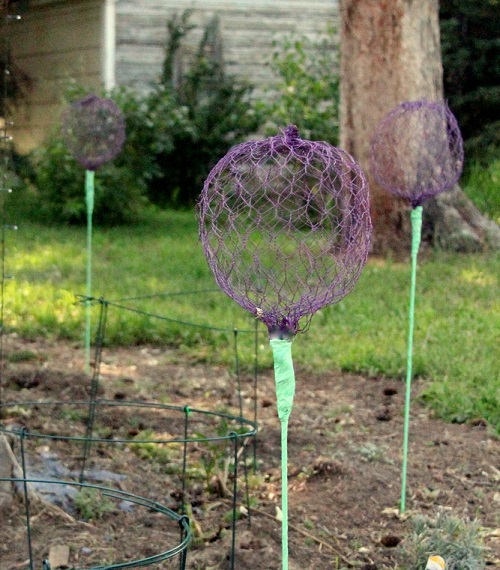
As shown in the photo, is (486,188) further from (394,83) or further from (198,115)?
(198,115)

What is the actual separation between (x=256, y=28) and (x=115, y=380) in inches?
405

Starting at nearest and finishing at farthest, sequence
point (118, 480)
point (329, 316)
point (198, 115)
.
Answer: point (118, 480)
point (329, 316)
point (198, 115)

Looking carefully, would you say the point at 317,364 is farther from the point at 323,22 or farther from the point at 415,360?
the point at 323,22

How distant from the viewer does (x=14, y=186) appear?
1275 centimetres

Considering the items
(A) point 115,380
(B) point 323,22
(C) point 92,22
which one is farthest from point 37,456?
(B) point 323,22

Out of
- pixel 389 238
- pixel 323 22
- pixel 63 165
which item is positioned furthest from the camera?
pixel 323 22

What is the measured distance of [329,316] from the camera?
24.3ft

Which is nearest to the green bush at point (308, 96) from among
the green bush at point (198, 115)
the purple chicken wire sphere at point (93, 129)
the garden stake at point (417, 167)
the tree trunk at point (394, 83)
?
the green bush at point (198, 115)

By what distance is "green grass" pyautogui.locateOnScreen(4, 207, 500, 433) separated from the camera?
240 inches

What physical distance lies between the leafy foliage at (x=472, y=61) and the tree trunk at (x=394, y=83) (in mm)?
4414

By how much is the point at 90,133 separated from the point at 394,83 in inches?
147

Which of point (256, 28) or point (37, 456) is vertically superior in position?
point (256, 28)

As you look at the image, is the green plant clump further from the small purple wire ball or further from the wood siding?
the wood siding

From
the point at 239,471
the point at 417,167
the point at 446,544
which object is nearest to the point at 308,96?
the point at 417,167
